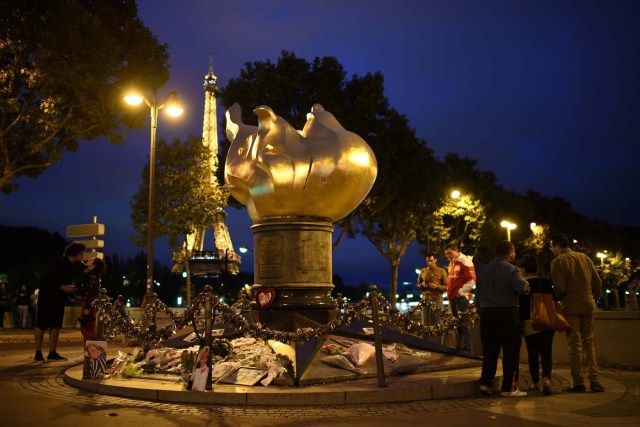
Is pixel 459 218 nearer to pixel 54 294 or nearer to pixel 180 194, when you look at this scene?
pixel 180 194

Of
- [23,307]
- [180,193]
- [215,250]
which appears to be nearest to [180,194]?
[180,193]

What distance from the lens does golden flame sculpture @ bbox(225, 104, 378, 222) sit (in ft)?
36.3

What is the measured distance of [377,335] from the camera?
772 centimetres

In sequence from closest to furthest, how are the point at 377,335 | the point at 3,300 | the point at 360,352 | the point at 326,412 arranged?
the point at 326,412 < the point at 377,335 < the point at 360,352 < the point at 3,300

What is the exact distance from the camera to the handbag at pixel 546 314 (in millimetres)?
7711

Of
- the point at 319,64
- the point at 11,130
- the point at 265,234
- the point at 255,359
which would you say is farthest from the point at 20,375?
the point at 319,64

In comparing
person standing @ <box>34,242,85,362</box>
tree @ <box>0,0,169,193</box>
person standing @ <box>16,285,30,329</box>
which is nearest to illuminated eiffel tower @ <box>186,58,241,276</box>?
person standing @ <box>16,285,30,329</box>

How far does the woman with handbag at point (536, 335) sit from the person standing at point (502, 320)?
42cm

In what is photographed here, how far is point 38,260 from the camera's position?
58.9 meters

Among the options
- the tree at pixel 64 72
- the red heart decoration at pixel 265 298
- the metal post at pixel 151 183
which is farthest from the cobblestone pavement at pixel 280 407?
the tree at pixel 64 72

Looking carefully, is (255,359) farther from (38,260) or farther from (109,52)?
(38,260)

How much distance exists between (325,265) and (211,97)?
82.0m

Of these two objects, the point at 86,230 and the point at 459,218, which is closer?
the point at 86,230

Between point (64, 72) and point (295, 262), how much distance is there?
477 inches
